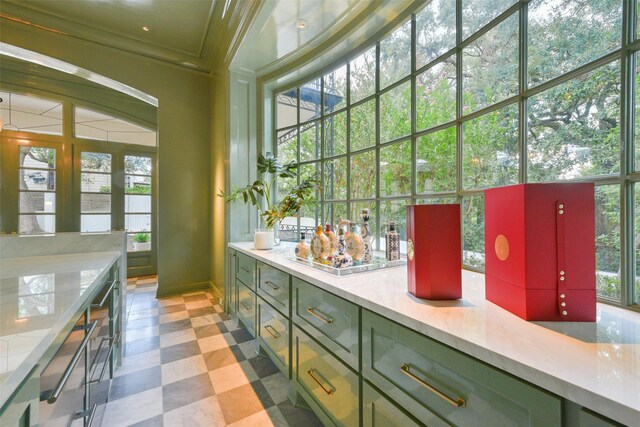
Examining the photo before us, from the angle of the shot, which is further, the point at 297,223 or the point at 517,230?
the point at 297,223

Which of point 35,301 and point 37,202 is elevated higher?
point 37,202

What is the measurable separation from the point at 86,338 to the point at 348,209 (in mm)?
1814

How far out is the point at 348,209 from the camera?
2.28 metres

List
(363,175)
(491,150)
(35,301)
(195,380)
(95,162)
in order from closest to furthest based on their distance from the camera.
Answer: (35,301), (491,150), (195,380), (363,175), (95,162)

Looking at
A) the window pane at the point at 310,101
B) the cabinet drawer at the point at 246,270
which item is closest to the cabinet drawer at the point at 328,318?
the cabinet drawer at the point at 246,270

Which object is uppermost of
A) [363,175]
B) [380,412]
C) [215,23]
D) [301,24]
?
[215,23]

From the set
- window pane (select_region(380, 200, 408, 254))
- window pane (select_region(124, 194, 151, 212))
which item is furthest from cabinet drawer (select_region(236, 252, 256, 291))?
window pane (select_region(124, 194, 151, 212))

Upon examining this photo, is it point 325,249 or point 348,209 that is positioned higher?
point 348,209

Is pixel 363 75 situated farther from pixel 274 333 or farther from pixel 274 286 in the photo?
pixel 274 333

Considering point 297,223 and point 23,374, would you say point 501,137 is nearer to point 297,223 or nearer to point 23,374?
point 23,374

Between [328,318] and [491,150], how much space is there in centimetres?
120

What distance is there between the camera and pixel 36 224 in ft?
11.3

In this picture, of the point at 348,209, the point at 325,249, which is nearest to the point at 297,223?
the point at 348,209

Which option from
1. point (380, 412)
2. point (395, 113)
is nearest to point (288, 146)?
point (395, 113)
